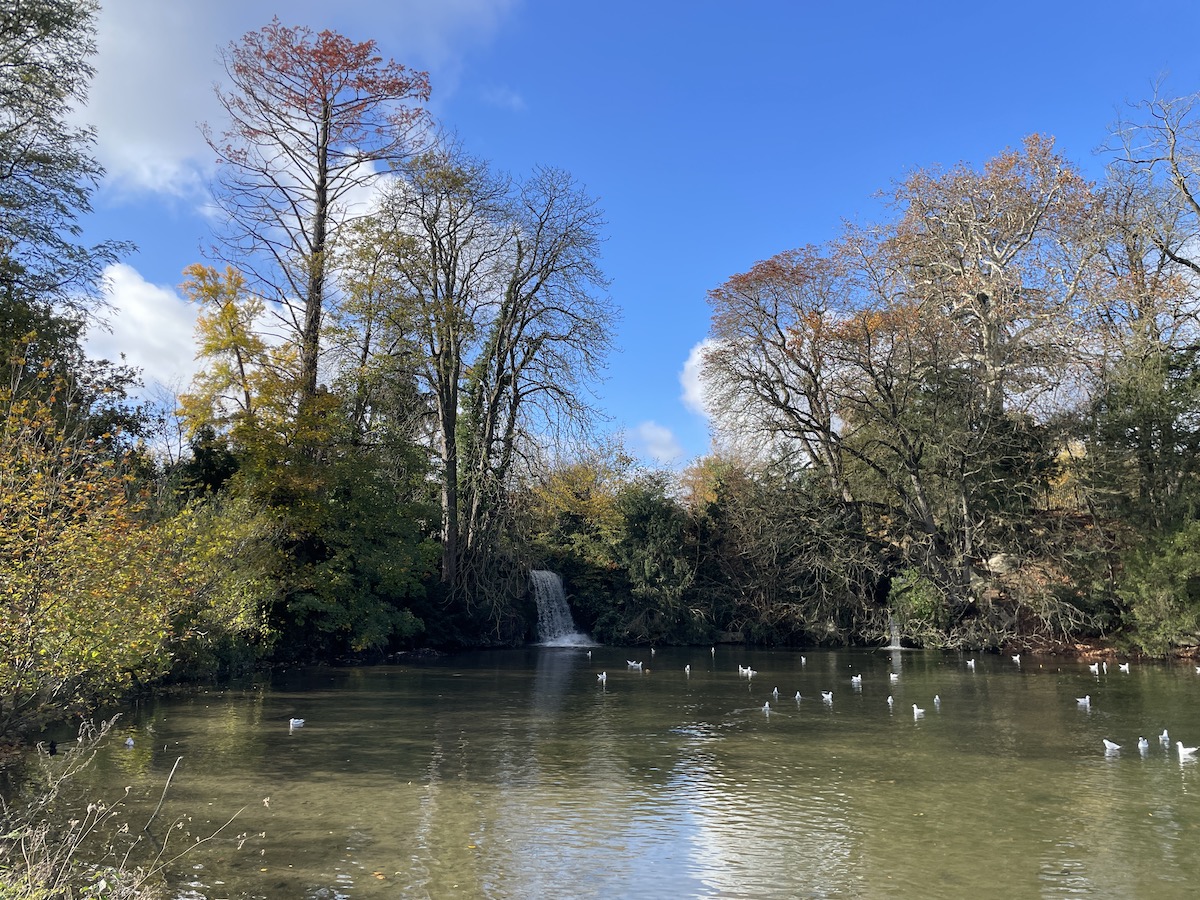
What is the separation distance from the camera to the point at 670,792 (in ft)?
31.3

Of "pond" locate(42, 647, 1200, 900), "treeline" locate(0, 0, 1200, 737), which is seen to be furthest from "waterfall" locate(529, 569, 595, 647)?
"pond" locate(42, 647, 1200, 900)

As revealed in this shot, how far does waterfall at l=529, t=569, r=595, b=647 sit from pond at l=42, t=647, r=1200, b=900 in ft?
53.2

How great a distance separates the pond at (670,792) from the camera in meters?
6.80

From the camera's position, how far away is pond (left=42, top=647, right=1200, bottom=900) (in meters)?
6.80

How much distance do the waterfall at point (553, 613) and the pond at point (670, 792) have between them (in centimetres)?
1621

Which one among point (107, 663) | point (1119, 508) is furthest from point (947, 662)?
point (107, 663)

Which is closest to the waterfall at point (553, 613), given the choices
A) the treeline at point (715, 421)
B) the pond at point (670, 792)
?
the treeline at point (715, 421)

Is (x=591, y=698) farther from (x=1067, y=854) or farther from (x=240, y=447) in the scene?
(x=240, y=447)

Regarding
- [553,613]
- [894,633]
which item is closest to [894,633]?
[894,633]

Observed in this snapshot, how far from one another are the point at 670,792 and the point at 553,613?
83.3 feet

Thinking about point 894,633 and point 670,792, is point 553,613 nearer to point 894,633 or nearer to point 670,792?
point 894,633

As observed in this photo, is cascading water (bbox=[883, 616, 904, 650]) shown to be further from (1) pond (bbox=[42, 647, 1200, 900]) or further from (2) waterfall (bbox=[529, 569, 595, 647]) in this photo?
(2) waterfall (bbox=[529, 569, 595, 647])

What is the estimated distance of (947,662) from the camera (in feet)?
→ 78.7

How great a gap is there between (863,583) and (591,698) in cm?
1406
